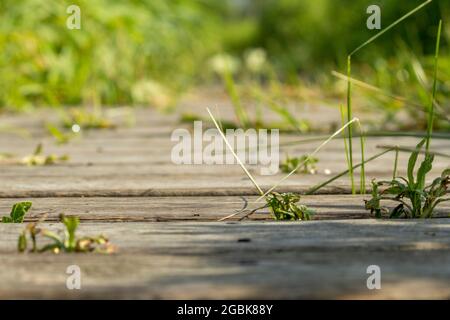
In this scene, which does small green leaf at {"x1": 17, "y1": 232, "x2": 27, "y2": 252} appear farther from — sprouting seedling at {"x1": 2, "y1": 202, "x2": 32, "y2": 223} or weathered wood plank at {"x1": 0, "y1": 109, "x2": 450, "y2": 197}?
weathered wood plank at {"x1": 0, "y1": 109, "x2": 450, "y2": 197}

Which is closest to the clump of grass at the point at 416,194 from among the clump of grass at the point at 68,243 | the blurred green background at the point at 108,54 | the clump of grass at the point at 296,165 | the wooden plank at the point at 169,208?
the wooden plank at the point at 169,208

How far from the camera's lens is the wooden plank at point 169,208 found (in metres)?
1.28

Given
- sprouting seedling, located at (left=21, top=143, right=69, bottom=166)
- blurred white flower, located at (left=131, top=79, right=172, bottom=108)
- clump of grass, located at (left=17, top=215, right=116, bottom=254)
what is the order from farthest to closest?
blurred white flower, located at (left=131, top=79, right=172, bottom=108) → sprouting seedling, located at (left=21, top=143, right=69, bottom=166) → clump of grass, located at (left=17, top=215, right=116, bottom=254)

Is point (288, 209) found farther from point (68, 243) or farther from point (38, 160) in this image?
point (38, 160)

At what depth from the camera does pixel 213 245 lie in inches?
41.1

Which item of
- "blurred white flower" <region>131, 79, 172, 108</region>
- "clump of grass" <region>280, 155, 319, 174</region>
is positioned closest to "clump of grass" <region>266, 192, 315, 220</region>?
"clump of grass" <region>280, 155, 319, 174</region>

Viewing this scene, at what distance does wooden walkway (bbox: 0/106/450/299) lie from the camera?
88cm

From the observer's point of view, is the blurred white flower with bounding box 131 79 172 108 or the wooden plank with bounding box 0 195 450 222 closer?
the wooden plank with bounding box 0 195 450 222

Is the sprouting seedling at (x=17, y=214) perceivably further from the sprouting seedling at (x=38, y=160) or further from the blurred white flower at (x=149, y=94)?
the blurred white flower at (x=149, y=94)

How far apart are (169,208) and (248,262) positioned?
0.42 meters

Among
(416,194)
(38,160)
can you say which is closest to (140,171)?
(38,160)

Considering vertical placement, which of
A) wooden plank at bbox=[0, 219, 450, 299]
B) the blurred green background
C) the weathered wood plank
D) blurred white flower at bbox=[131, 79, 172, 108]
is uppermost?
the blurred green background

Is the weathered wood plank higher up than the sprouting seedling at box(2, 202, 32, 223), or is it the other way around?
the weathered wood plank

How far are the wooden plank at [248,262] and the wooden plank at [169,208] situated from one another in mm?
98
